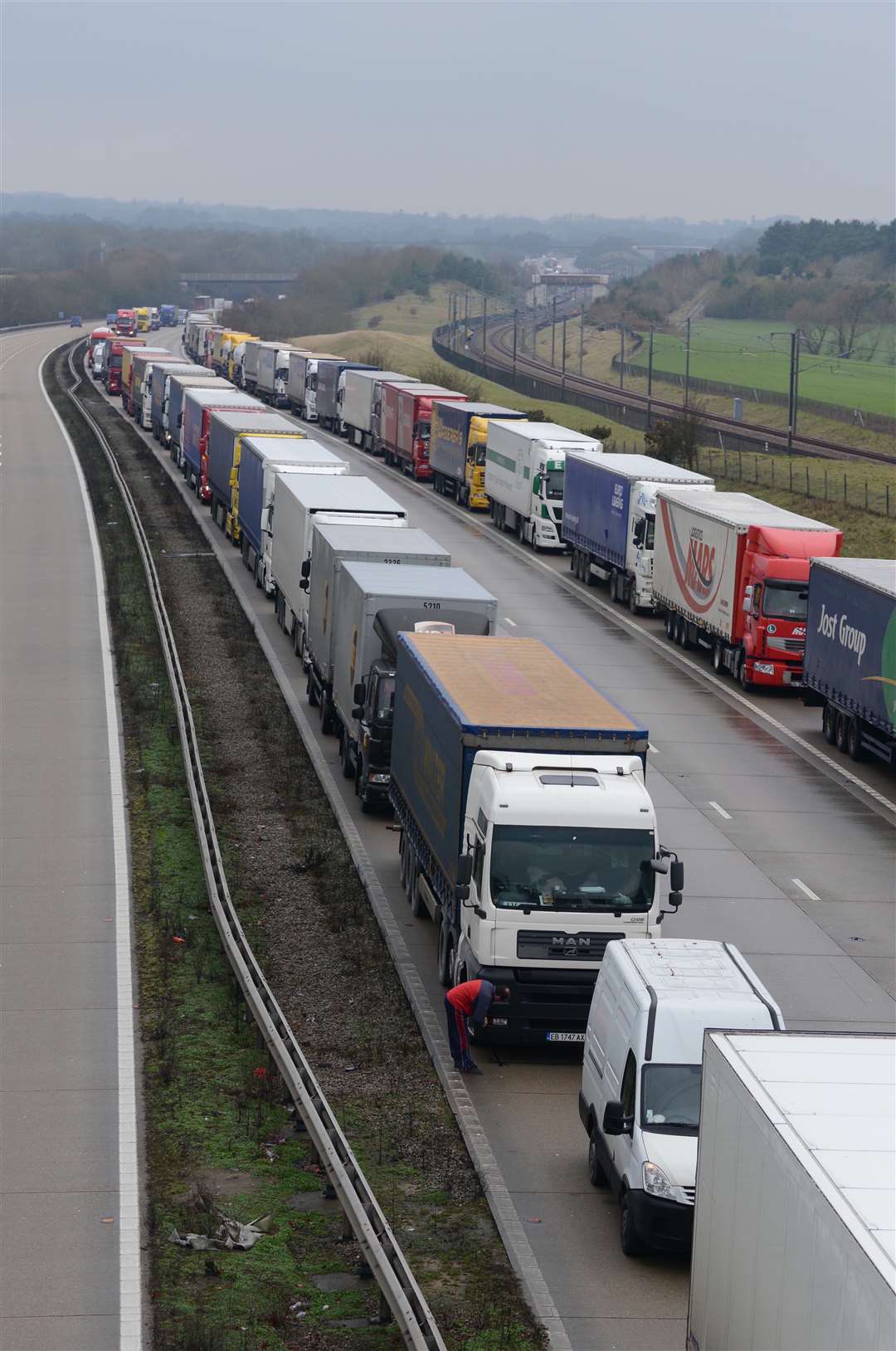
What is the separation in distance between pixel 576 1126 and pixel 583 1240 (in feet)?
8.05

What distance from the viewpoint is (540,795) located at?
59.3ft

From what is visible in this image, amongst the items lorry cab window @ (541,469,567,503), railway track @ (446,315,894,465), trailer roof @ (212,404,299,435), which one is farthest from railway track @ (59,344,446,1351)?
railway track @ (446,315,894,465)

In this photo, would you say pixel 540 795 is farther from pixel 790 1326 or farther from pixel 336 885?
pixel 790 1326

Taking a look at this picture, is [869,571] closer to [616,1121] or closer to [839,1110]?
[616,1121]

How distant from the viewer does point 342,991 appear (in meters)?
20.3

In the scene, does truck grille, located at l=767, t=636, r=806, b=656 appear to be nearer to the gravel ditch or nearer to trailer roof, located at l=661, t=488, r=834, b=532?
trailer roof, located at l=661, t=488, r=834, b=532

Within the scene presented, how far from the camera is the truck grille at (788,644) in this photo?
1474 inches

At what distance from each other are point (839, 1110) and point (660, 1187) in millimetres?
5161

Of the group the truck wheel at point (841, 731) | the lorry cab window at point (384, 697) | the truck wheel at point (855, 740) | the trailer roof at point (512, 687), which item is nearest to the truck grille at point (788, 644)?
the truck wheel at point (841, 731)

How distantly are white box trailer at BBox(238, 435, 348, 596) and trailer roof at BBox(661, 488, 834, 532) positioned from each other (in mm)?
8630

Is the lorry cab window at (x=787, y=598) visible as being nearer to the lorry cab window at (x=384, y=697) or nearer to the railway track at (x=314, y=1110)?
the railway track at (x=314, y=1110)

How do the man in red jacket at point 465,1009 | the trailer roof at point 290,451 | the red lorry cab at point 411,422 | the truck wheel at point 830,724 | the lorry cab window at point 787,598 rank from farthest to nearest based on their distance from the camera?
the red lorry cab at point 411,422
the trailer roof at point 290,451
the lorry cab window at point 787,598
the truck wheel at point 830,724
the man in red jacket at point 465,1009

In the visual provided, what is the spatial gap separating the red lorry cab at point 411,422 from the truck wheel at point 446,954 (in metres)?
53.1

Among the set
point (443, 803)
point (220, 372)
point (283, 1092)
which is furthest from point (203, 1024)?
point (220, 372)
